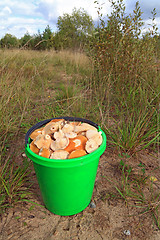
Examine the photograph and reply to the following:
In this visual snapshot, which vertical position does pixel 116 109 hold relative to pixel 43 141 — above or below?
below

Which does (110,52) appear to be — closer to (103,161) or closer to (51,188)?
(103,161)

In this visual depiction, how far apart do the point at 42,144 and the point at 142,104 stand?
145 centimetres

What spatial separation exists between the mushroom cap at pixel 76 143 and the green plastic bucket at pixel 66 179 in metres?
0.11

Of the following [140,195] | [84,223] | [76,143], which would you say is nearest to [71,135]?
[76,143]

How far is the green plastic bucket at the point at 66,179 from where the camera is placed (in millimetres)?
938

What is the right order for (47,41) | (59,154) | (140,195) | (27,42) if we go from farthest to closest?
(47,41), (27,42), (140,195), (59,154)

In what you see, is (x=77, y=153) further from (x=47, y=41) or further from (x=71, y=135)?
(x=47, y=41)

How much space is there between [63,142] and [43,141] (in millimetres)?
131

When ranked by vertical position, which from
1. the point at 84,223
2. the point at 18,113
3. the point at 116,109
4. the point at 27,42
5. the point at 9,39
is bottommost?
the point at 84,223

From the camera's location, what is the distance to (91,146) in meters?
1.03

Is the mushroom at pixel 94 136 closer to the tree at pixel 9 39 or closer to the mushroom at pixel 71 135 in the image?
the mushroom at pixel 71 135

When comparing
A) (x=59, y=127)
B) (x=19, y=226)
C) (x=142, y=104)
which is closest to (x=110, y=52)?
(x=142, y=104)

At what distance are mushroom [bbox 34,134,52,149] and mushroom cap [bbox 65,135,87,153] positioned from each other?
0.42ft

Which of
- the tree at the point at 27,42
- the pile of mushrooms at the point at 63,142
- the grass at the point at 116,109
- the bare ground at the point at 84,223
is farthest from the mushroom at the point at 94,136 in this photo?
the tree at the point at 27,42
